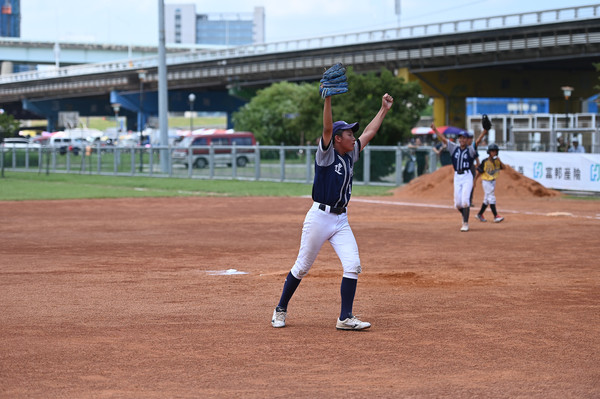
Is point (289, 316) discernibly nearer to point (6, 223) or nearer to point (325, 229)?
point (325, 229)

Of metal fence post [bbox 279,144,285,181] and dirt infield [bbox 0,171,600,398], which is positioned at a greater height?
metal fence post [bbox 279,144,285,181]

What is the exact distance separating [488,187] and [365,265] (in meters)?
7.60

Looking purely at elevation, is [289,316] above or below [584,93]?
below

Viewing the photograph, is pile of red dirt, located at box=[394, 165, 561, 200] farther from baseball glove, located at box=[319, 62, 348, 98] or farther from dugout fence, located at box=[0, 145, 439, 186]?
baseball glove, located at box=[319, 62, 348, 98]

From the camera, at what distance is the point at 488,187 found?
2016cm

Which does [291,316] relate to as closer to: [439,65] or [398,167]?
[398,167]

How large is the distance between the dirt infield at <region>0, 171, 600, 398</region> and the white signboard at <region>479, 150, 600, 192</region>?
12.0 metres

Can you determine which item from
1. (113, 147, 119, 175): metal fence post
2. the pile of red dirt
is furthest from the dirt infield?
(113, 147, 119, 175): metal fence post

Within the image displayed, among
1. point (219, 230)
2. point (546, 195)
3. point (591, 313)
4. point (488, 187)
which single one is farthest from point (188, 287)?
point (546, 195)

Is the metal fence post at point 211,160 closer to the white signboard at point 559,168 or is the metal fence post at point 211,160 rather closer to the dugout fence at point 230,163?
the dugout fence at point 230,163

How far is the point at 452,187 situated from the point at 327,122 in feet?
78.2

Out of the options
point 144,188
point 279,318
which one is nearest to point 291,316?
point 279,318

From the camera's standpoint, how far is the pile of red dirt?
3042 centimetres

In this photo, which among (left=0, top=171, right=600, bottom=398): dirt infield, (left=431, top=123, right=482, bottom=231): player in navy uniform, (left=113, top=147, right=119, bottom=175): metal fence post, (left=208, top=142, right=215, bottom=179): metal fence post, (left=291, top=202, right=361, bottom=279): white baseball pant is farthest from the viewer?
(left=113, top=147, right=119, bottom=175): metal fence post
